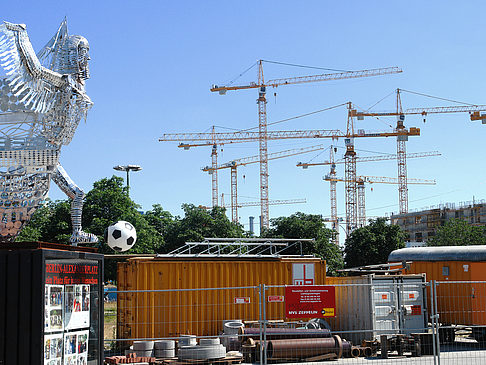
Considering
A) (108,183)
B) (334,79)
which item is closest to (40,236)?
(108,183)

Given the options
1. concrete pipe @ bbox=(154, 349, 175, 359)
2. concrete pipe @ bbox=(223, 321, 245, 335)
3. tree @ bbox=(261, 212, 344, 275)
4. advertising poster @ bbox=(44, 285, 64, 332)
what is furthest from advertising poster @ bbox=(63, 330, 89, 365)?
tree @ bbox=(261, 212, 344, 275)

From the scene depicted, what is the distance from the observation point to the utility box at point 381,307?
19.7 m

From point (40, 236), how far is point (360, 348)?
26.2 metres

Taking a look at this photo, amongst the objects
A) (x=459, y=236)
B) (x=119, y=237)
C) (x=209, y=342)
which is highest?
(x=459, y=236)

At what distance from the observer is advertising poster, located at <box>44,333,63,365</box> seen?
998cm

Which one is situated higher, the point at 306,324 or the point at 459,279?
the point at 459,279

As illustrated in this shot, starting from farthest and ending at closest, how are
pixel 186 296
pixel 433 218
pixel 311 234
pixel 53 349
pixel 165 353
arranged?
pixel 433 218, pixel 311 234, pixel 186 296, pixel 165 353, pixel 53 349

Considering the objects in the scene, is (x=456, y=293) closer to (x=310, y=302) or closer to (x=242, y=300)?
(x=242, y=300)

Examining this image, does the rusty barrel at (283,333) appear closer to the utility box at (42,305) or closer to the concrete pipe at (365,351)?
the concrete pipe at (365,351)

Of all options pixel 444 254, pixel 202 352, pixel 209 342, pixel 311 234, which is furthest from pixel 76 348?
pixel 311 234

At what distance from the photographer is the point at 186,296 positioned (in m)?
19.2

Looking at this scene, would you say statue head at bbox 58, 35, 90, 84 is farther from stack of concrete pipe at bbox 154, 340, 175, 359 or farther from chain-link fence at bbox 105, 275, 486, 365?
stack of concrete pipe at bbox 154, 340, 175, 359

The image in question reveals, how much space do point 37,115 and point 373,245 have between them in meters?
44.9

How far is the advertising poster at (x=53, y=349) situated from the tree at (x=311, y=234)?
129 ft
